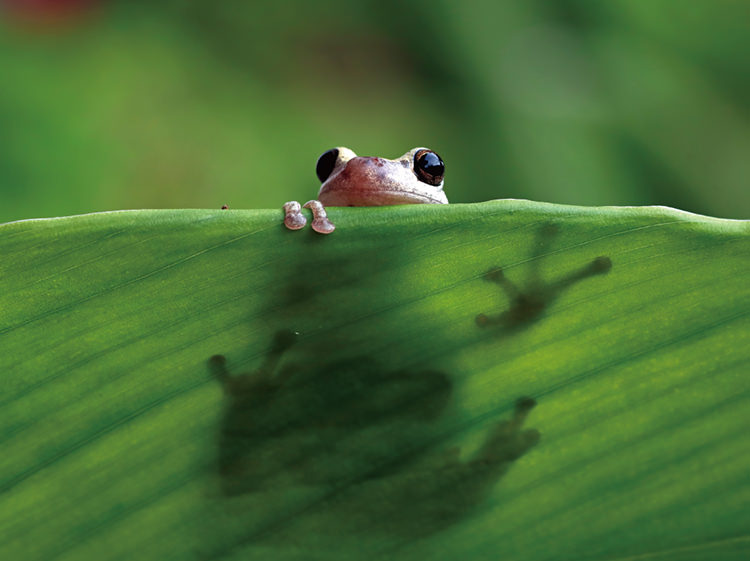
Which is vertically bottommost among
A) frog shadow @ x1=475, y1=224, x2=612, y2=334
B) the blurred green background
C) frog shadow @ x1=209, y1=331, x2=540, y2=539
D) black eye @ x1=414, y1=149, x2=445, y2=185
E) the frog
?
frog shadow @ x1=209, y1=331, x2=540, y2=539

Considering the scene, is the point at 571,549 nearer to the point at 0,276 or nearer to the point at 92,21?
the point at 0,276

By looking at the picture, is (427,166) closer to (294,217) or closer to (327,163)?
(327,163)

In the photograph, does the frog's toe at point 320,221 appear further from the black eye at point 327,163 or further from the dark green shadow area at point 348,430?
the black eye at point 327,163

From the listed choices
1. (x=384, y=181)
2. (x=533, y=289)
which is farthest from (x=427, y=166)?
(x=533, y=289)

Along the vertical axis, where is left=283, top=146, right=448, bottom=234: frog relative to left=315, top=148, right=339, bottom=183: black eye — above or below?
below

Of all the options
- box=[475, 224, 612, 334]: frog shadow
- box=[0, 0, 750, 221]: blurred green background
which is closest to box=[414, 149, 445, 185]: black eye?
box=[475, 224, 612, 334]: frog shadow

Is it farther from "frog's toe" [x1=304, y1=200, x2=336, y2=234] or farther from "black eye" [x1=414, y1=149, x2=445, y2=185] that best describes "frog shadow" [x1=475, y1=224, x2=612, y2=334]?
"black eye" [x1=414, y1=149, x2=445, y2=185]
